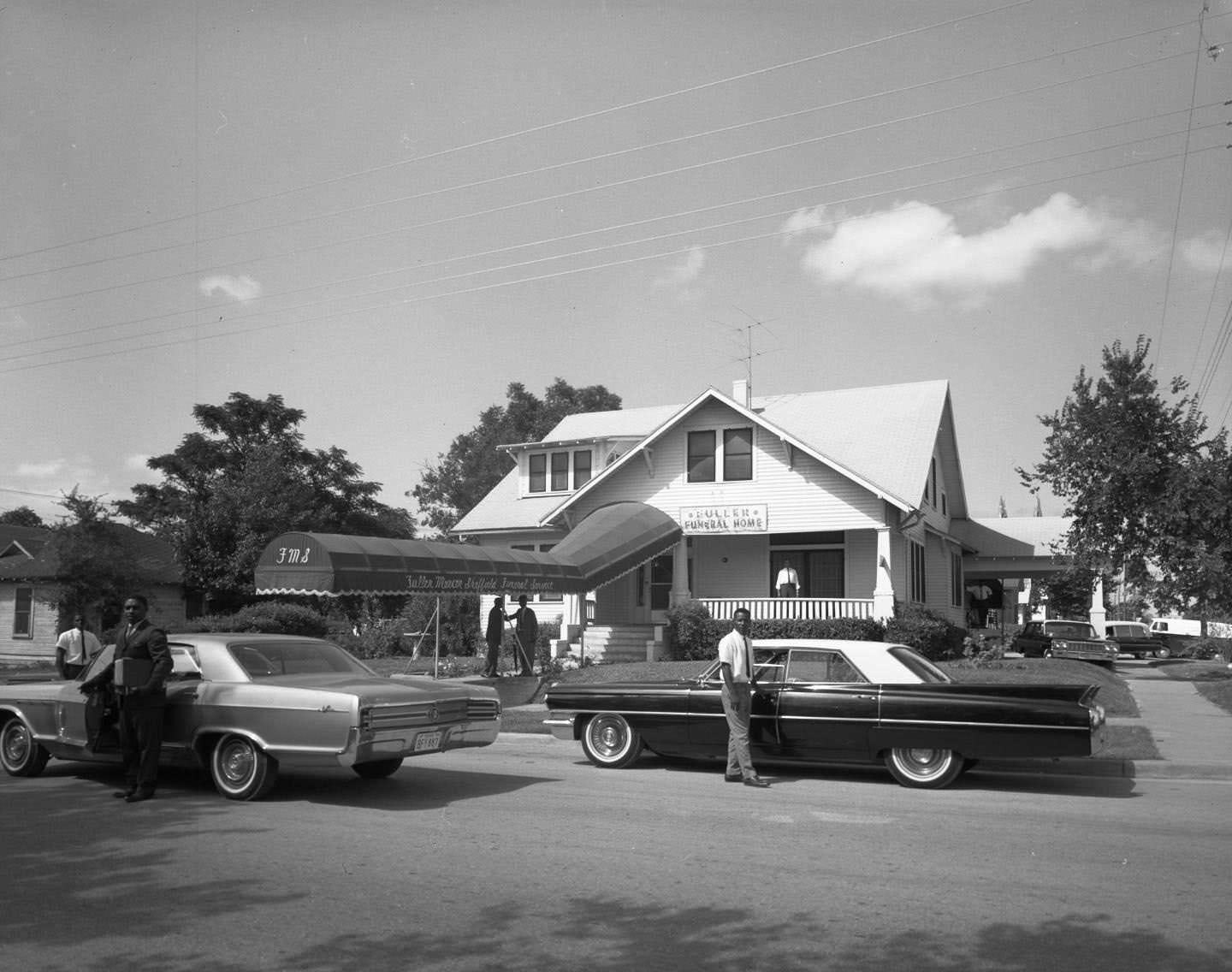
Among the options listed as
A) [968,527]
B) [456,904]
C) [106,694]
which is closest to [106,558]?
[106,694]

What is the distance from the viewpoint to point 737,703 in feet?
35.7

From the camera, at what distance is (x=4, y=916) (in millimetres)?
5918

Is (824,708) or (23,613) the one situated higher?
(23,613)

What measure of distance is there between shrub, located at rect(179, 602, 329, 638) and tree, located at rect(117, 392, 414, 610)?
13.2m

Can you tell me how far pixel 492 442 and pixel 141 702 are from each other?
58.2m

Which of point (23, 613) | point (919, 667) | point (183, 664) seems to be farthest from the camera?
point (23, 613)

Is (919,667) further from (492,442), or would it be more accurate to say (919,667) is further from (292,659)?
(492,442)

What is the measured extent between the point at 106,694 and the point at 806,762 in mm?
7033

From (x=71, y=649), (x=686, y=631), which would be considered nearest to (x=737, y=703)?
(x=71, y=649)

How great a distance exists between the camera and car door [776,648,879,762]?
10.9 m

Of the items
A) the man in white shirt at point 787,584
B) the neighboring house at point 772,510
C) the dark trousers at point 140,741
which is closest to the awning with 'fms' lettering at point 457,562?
the neighboring house at point 772,510

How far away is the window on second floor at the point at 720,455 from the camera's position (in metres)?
29.6

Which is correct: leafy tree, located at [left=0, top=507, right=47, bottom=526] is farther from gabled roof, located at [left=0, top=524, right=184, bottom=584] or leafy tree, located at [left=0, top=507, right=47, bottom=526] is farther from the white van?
the white van

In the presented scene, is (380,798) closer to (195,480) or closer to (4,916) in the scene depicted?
(4,916)
